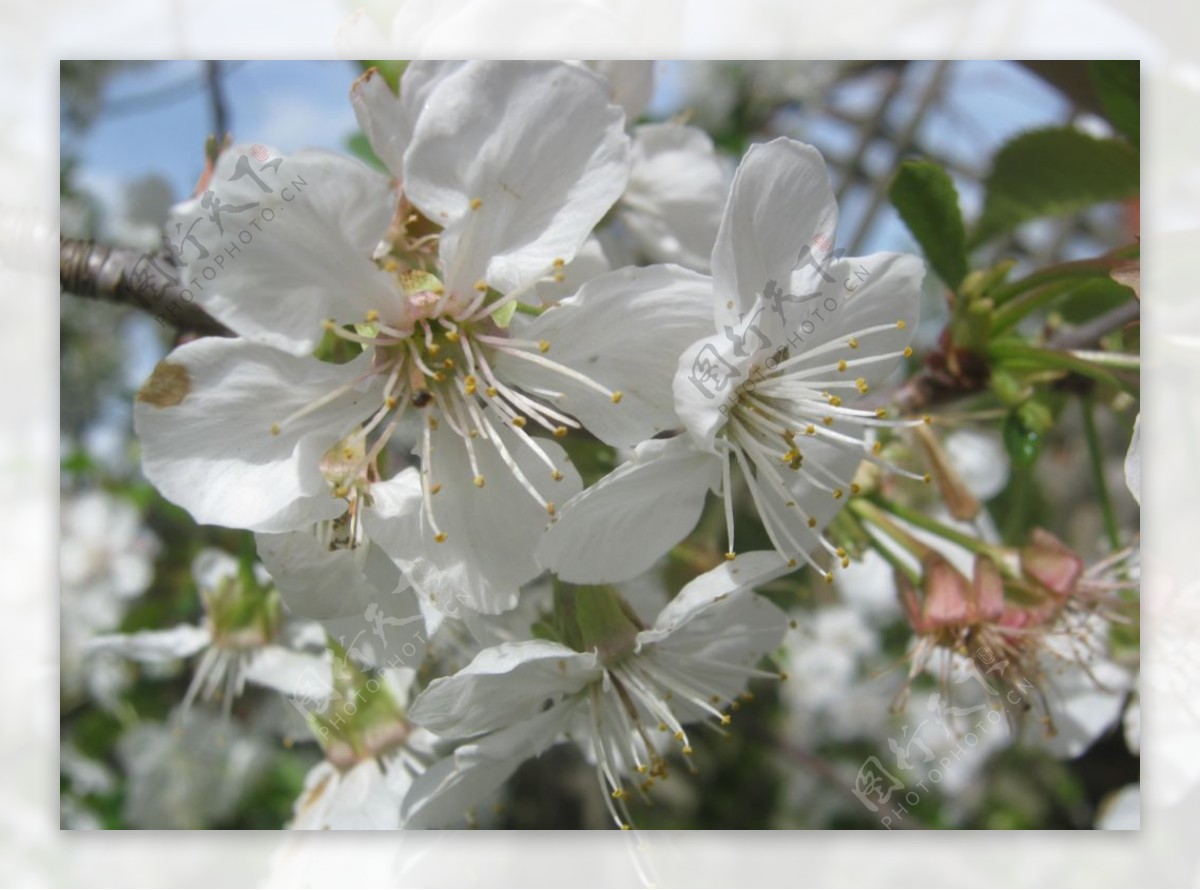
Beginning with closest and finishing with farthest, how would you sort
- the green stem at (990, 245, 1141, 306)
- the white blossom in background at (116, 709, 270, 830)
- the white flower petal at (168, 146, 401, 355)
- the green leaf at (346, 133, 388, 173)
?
the white flower petal at (168, 146, 401, 355) < the green stem at (990, 245, 1141, 306) < the green leaf at (346, 133, 388, 173) < the white blossom in background at (116, 709, 270, 830)

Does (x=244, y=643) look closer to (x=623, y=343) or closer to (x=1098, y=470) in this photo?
(x=623, y=343)

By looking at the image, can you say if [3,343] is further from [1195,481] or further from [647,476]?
[1195,481]

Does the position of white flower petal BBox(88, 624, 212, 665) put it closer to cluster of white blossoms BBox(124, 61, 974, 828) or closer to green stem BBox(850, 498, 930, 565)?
cluster of white blossoms BBox(124, 61, 974, 828)

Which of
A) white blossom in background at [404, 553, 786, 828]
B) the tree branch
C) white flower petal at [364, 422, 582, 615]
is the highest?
the tree branch

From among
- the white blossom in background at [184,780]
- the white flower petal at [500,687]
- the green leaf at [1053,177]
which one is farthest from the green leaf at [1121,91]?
the white blossom in background at [184,780]

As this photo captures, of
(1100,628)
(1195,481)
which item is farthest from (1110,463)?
(1100,628)

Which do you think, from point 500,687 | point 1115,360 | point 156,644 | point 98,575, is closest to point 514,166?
point 500,687

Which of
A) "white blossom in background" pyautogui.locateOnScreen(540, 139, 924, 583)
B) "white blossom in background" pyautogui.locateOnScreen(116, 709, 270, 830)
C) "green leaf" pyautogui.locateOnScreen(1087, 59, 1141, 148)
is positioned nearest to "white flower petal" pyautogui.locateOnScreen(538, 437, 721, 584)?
"white blossom in background" pyautogui.locateOnScreen(540, 139, 924, 583)

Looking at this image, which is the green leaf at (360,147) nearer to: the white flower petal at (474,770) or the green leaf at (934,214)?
the green leaf at (934,214)
